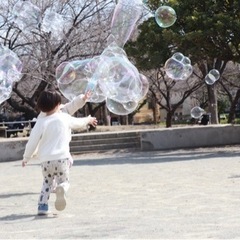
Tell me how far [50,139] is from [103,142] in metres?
11.8

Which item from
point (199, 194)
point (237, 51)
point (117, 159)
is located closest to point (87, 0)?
point (237, 51)

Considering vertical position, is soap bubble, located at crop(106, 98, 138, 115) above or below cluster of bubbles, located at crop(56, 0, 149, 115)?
below

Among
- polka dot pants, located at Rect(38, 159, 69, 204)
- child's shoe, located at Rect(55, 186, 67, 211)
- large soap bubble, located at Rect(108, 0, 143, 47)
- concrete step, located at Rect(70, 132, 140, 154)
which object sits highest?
large soap bubble, located at Rect(108, 0, 143, 47)

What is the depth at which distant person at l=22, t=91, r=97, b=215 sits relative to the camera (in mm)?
6145

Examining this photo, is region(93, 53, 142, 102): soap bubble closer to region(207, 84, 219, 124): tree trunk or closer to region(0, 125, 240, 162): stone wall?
region(0, 125, 240, 162): stone wall

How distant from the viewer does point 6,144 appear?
1642cm

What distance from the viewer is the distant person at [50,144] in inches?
242

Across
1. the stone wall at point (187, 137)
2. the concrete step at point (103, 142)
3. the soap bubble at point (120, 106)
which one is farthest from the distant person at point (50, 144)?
the concrete step at point (103, 142)

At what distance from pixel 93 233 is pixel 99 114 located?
50.9m

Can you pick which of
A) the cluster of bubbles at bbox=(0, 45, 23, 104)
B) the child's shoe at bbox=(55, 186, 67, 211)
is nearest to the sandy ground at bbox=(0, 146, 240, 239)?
the child's shoe at bbox=(55, 186, 67, 211)

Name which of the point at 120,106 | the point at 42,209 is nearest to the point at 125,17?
the point at 120,106

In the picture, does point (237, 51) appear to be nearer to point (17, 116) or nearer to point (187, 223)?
point (187, 223)

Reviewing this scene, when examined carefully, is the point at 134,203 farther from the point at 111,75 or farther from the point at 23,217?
the point at 111,75

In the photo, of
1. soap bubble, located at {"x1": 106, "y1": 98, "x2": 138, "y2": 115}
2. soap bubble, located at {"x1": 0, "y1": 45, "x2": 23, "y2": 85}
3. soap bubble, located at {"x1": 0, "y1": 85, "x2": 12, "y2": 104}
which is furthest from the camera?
soap bubble, located at {"x1": 0, "y1": 85, "x2": 12, "y2": 104}
